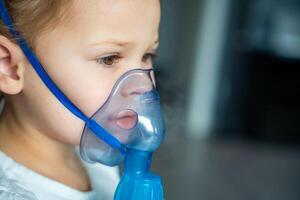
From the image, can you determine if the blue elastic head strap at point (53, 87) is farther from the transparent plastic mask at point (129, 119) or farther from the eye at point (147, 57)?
the eye at point (147, 57)

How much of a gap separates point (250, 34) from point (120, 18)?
11.2 ft

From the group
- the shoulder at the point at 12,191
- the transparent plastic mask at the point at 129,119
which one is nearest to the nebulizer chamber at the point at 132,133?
the transparent plastic mask at the point at 129,119

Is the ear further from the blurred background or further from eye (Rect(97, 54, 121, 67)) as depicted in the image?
the blurred background

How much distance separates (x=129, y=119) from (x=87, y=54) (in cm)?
14

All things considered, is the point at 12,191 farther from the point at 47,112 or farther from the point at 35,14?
the point at 35,14

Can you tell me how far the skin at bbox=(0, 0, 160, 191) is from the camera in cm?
91

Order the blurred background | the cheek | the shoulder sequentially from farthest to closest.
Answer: the blurred background, the cheek, the shoulder

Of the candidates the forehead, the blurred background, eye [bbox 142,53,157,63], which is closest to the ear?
the forehead

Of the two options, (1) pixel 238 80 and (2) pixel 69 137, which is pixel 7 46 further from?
(1) pixel 238 80

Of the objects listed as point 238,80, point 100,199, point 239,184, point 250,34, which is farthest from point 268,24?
point 100,199

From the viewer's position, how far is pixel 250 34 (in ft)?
13.8

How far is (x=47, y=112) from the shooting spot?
963mm

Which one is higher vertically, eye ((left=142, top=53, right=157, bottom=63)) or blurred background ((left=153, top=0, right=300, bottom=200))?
eye ((left=142, top=53, right=157, bottom=63))

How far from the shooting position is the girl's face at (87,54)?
0.91 metres
